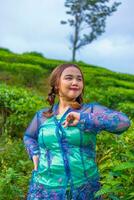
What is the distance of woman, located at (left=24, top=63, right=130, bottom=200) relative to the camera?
166 inches

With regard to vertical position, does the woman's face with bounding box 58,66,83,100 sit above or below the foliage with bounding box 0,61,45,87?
above

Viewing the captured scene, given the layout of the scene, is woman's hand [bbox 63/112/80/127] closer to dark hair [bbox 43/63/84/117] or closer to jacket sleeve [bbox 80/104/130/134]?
jacket sleeve [bbox 80/104/130/134]

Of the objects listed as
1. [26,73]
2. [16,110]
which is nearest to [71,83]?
[16,110]

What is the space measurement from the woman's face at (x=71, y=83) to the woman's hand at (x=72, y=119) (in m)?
0.24

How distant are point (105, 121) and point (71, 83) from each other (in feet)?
1.35

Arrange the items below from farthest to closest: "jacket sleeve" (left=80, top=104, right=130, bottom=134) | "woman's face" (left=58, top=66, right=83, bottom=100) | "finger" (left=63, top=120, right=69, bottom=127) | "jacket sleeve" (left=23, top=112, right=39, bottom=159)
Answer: "jacket sleeve" (left=23, top=112, right=39, bottom=159) < "woman's face" (left=58, top=66, right=83, bottom=100) < "finger" (left=63, top=120, right=69, bottom=127) < "jacket sleeve" (left=80, top=104, right=130, bottom=134)

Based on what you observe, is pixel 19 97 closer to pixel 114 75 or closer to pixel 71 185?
pixel 71 185

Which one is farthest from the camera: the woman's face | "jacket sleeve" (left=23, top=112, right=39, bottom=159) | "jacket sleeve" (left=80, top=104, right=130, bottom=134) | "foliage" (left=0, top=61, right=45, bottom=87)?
"foliage" (left=0, top=61, right=45, bottom=87)

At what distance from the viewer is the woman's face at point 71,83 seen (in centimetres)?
443

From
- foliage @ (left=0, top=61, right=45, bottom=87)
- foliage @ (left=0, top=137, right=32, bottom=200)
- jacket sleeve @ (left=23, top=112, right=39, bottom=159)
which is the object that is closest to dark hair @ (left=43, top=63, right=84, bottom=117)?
jacket sleeve @ (left=23, top=112, right=39, bottom=159)

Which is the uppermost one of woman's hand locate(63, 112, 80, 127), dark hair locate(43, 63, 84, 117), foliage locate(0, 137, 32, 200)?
dark hair locate(43, 63, 84, 117)

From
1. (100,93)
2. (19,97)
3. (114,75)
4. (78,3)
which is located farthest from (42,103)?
(78,3)

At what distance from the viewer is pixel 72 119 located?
4.24 metres

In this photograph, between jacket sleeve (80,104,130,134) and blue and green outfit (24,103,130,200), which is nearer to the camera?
jacket sleeve (80,104,130,134)
